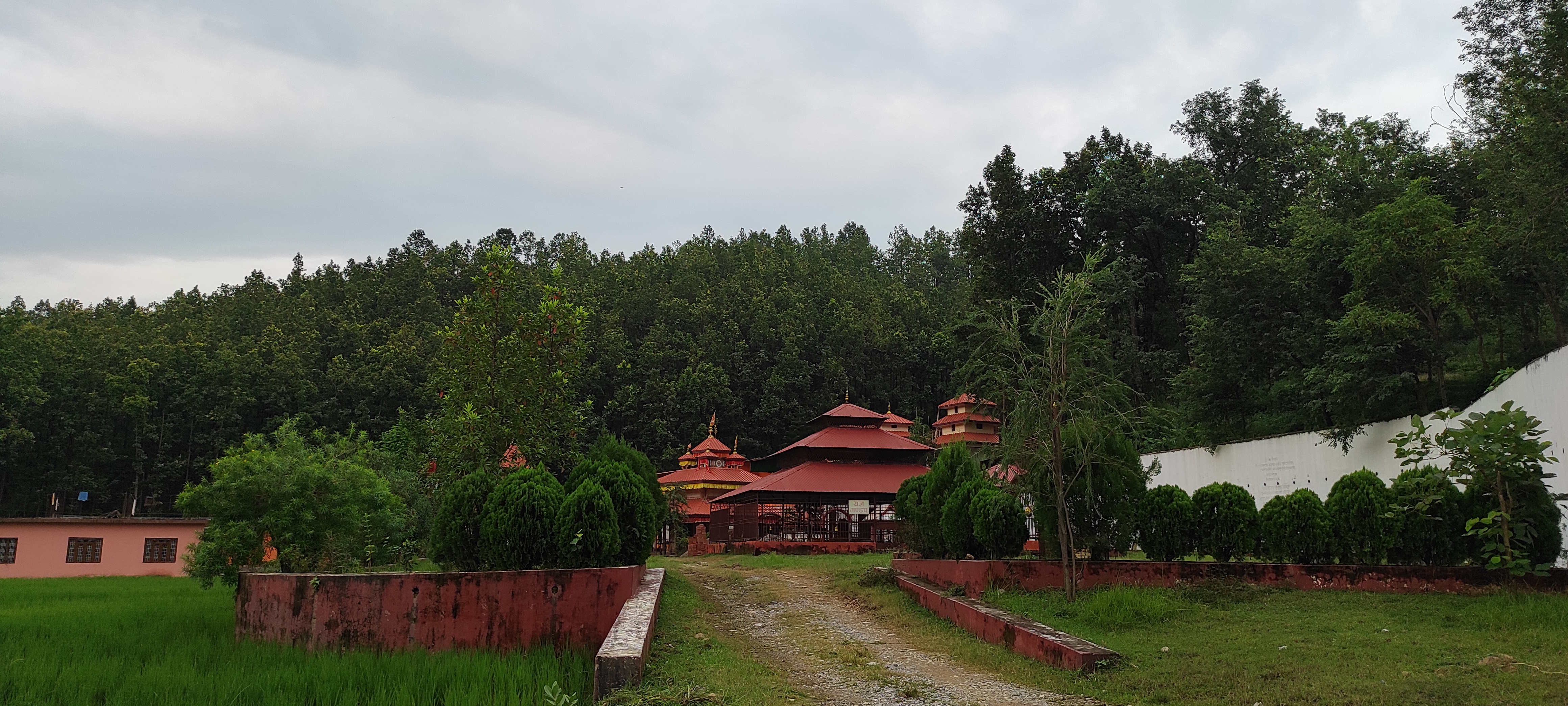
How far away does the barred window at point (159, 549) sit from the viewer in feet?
→ 90.4

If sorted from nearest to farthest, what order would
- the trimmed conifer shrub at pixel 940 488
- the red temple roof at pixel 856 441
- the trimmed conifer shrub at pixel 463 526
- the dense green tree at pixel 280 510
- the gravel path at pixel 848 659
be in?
the gravel path at pixel 848 659, the trimmed conifer shrub at pixel 463 526, the dense green tree at pixel 280 510, the trimmed conifer shrub at pixel 940 488, the red temple roof at pixel 856 441

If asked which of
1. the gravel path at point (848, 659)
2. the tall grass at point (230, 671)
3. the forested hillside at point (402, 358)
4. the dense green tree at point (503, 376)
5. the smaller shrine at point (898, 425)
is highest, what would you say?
the forested hillside at point (402, 358)

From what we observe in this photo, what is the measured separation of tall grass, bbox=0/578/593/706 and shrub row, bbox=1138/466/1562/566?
24.4 ft

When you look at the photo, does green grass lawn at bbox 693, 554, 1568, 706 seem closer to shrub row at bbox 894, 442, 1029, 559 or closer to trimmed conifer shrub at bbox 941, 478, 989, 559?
shrub row at bbox 894, 442, 1029, 559

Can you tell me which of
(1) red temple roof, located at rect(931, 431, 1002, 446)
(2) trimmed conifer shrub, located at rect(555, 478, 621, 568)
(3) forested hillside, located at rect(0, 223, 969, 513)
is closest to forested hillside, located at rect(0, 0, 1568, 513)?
(3) forested hillside, located at rect(0, 223, 969, 513)

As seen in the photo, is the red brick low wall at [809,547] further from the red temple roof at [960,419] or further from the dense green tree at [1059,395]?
the dense green tree at [1059,395]

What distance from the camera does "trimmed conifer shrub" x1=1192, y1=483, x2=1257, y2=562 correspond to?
11.6m

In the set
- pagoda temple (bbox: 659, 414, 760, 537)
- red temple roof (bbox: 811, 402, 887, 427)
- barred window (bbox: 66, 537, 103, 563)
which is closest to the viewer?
barred window (bbox: 66, 537, 103, 563)

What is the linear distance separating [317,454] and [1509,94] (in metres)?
20.7

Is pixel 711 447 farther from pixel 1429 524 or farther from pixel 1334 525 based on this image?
pixel 1429 524

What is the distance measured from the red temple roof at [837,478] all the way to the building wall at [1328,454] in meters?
8.36

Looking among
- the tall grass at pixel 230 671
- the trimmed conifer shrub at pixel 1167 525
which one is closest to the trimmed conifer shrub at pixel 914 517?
the trimmed conifer shrub at pixel 1167 525

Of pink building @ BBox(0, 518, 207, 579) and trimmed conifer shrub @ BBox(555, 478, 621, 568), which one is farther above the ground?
trimmed conifer shrub @ BBox(555, 478, 621, 568)

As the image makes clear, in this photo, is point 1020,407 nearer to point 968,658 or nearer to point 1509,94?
point 968,658
